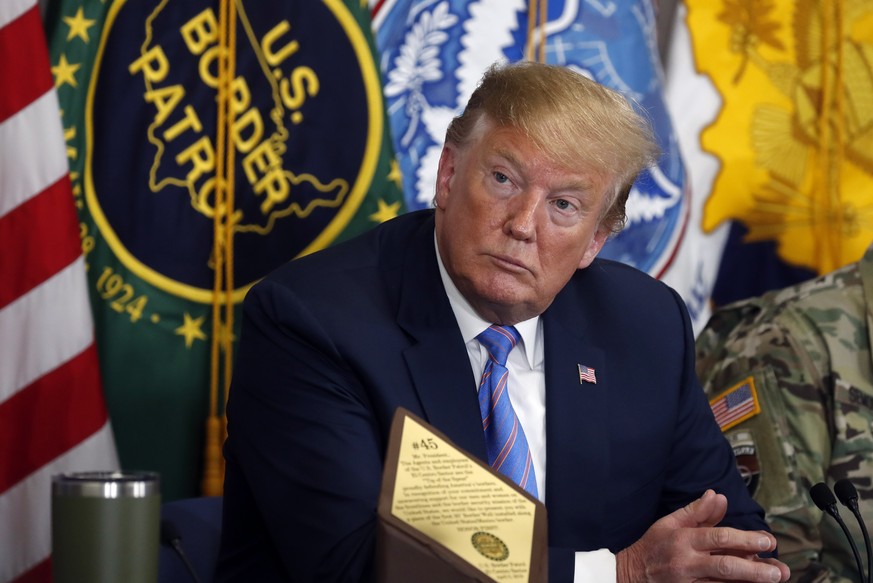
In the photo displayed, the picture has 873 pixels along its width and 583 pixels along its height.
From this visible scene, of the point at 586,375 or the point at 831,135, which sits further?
the point at 831,135

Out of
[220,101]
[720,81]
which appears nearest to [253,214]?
[220,101]

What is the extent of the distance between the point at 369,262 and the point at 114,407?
36.7 inches

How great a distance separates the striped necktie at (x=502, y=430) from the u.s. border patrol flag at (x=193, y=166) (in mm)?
892

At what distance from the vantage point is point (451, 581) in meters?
1.41

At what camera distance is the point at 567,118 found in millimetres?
2051

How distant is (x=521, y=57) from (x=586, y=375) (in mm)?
1189

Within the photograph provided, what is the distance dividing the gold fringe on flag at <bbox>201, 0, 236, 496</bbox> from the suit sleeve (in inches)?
27.4

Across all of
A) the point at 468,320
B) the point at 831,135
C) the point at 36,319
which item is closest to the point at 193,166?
the point at 36,319

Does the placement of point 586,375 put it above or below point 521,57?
below

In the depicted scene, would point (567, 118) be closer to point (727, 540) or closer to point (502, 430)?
point (502, 430)

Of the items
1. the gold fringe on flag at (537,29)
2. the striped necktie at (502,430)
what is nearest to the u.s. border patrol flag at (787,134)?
the gold fringe on flag at (537,29)

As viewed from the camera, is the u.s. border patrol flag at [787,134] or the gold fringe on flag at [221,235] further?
the u.s. border patrol flag at [787,134]

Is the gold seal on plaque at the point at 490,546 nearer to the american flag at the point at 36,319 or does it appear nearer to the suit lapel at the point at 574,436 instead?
the suit lapel at the point at 574,436

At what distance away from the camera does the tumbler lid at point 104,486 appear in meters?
1.41
